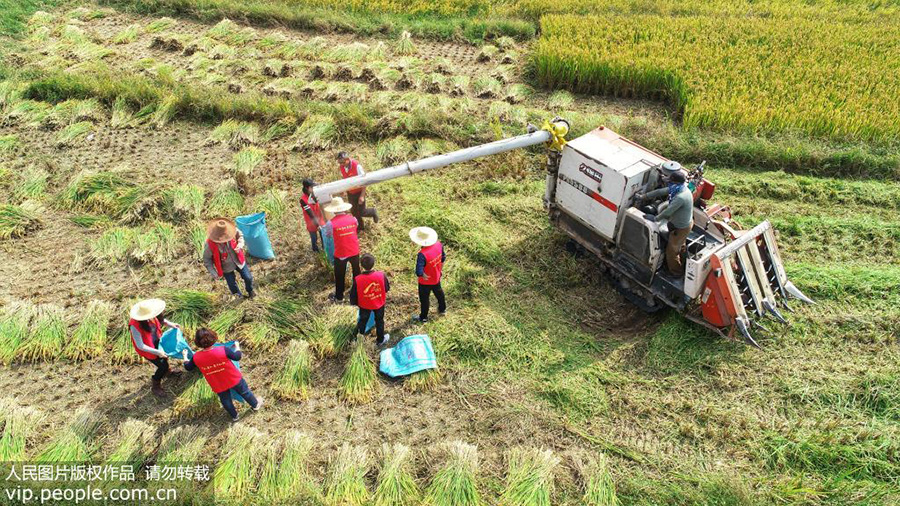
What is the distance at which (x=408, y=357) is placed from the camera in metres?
7.12

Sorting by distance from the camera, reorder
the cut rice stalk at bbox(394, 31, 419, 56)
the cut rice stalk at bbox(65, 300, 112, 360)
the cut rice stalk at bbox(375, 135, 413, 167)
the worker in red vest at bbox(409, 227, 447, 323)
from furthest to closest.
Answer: the cut rice stalk at bbox(394, 31, 419, 56) < the cut rice stalk at bbox(375, 135, 413, 167) < the cut rice stalk at bbox(65, 300, 112, 360) < the worker in red vest at bbox(409, 227, 447, 323)

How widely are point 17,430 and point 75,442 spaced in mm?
702

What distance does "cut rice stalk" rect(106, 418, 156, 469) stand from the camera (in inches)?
237

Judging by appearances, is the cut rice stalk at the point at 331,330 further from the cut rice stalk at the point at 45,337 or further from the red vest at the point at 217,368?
the cut rice stalk at the point at 45,337

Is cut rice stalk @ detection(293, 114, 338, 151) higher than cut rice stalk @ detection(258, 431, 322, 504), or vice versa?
cut rice stalk @ detection(293, 114, 338, 151)

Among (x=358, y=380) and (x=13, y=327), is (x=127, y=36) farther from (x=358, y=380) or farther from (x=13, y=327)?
(x=358, y=380)

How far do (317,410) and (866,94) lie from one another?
12334 mm

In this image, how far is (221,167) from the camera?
10.7 metres

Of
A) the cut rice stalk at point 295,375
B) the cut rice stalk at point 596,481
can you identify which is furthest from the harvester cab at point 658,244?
A: the cut rice stalk at point 295,375

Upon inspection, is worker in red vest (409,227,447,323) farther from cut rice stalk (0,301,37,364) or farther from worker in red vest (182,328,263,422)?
cut rice stalk (0,301,37,364)

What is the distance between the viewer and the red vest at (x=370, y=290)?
6.75 meters

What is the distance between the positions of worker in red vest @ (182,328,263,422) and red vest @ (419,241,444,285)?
2405 mm

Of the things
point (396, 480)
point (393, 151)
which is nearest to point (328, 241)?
point (393, 151)

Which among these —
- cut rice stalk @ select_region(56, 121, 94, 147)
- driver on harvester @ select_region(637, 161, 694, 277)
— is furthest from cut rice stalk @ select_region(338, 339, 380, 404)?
cut rice stalk @ select_region(56, 121, 94, 147)
